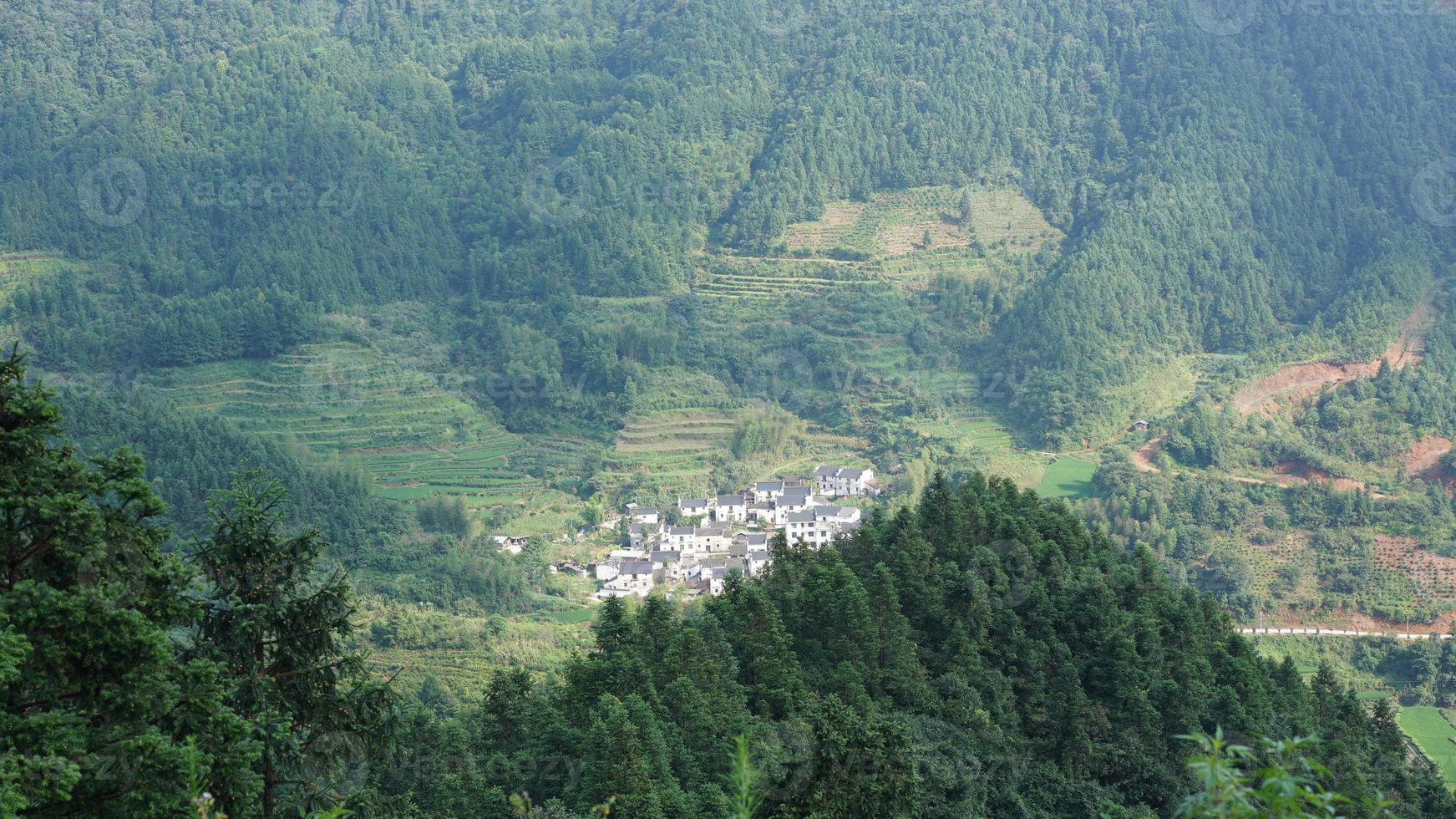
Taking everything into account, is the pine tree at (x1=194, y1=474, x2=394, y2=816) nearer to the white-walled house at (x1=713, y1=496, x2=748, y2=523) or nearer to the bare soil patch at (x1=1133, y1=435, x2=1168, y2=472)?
A: the white-walled house at (x1=713, y1=496, x2=748, y2=523)

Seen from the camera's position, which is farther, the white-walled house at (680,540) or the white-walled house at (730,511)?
the white-walled house at (730,511)

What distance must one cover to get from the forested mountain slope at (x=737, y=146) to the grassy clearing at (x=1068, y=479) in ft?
13.3

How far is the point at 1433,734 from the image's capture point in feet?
96.4

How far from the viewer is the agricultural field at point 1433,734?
27688mm

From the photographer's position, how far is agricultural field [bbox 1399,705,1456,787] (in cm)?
2769

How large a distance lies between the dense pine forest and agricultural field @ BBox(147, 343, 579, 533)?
20 cm

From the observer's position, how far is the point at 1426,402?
4306cm

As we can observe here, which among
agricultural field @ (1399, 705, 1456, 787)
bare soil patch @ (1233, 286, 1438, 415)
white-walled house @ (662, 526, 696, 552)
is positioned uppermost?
bare soil patch @ (1233, 286, 1438, 415)

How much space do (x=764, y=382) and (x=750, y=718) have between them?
108ft

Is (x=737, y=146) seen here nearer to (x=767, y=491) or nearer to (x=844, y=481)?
(x=844, y=481)

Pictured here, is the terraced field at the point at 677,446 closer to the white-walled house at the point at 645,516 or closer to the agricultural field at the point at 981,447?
the white-walled house at the point at 645,516

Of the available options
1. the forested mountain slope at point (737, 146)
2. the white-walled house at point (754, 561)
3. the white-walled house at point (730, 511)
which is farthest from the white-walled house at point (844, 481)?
the forested mountain slope at point (737, 146)

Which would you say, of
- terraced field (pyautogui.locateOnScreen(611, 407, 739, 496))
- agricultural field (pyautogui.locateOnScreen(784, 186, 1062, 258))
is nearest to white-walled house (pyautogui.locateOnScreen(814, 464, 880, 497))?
terraced field (pyautogui.locateOnScreen(611, 407, 739, 496))

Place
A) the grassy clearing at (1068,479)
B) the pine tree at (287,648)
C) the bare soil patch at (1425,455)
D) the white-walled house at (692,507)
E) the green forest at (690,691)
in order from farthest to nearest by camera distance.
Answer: the bare soil patch at (1425,455) < the grassy clearing at (1068,479) < the white-walled house at (692,507) < the pine tree at (287,648) < the green forest at (690,691)
